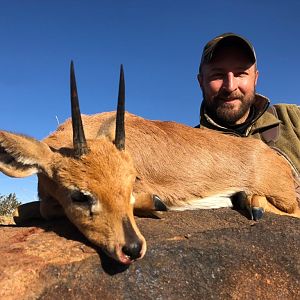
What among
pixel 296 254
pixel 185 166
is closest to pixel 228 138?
pixel 185 166

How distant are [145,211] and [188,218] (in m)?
0.59

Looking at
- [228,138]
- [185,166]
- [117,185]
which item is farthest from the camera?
[228,138]

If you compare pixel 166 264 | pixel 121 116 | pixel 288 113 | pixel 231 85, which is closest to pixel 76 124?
pixel 121 116

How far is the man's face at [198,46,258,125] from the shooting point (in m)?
10.1

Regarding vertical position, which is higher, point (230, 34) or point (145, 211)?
point (230, 34)

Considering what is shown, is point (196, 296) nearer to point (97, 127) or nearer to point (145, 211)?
point (145, 211)

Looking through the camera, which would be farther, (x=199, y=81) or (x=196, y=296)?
(x=199, y=81)

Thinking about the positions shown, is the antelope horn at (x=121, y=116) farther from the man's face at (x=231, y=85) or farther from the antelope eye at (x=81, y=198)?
the man's face at (x=231, y=85)

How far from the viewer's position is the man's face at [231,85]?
10.1m

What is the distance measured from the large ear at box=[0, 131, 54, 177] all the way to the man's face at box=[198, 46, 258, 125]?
5236mm

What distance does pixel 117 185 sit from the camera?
526 cm

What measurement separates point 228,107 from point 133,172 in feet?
16.5

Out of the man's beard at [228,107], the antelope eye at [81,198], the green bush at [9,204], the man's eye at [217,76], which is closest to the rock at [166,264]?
the antelope eye at [81,198]

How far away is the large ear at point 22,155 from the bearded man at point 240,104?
488 centimetres
